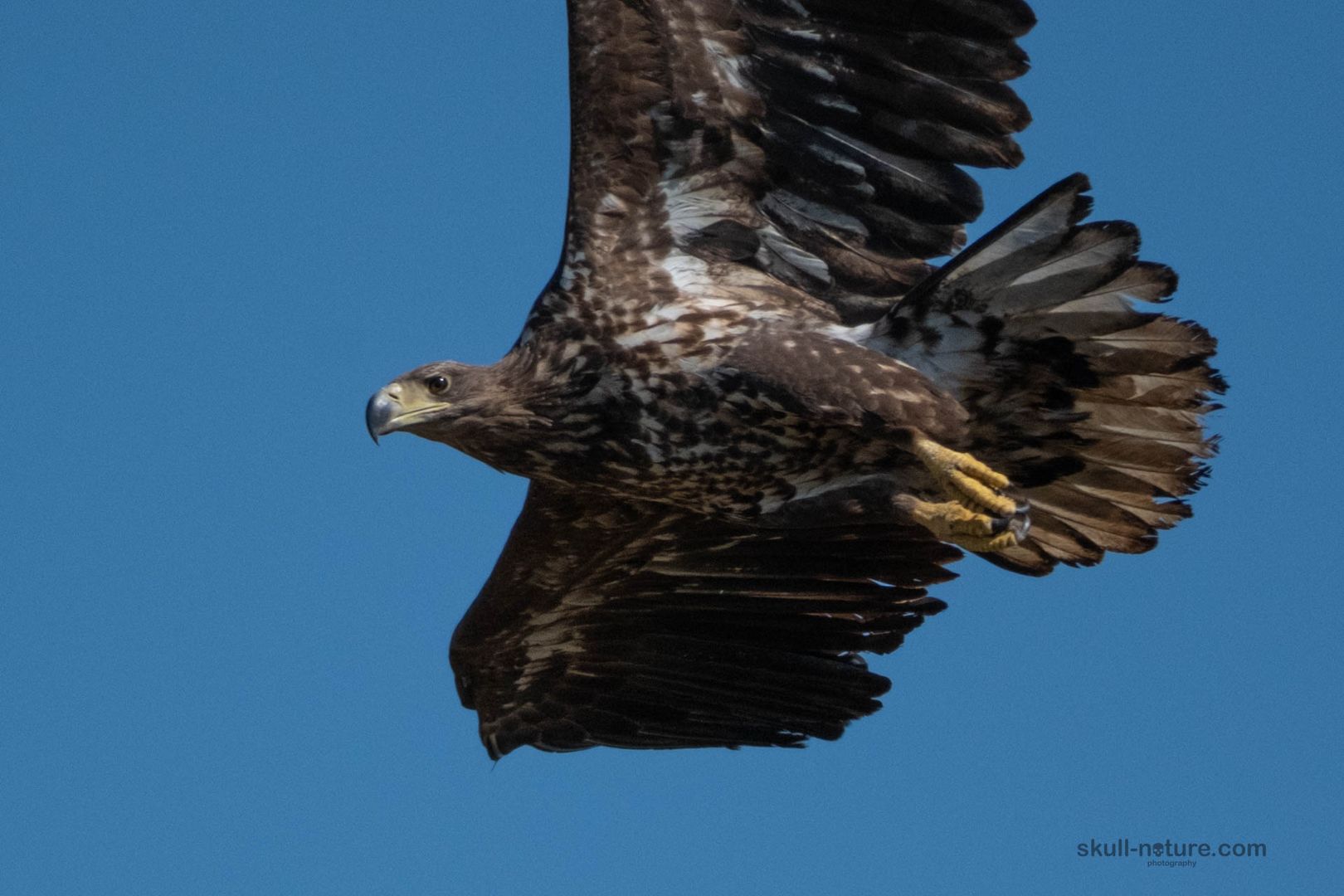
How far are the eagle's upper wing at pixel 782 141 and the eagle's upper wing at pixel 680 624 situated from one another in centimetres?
143

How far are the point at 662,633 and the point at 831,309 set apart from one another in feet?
7.34

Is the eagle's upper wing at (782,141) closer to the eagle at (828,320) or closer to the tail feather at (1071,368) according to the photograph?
the eagle at (828,320)

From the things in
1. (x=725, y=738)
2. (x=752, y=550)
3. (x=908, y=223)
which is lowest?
(x=725, y=738)

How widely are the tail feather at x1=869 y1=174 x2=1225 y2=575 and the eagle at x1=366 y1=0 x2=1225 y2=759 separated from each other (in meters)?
0.01

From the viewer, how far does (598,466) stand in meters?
8.27

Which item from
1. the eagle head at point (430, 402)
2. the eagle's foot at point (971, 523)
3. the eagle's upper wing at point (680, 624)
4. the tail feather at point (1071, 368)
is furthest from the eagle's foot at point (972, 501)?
the eagle head at point (430, 402)

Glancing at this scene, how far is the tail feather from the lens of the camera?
Answer: 7.50 meters

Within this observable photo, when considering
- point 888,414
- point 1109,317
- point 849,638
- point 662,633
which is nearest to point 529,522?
point 662,633

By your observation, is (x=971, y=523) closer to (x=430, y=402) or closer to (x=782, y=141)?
(x=782, y=141)

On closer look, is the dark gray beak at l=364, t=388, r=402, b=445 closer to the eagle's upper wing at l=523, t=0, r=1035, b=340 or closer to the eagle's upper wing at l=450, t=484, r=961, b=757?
the eagle's upper wing at l=523, t=0, r=1035, b=340

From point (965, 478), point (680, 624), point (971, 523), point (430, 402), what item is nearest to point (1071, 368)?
point (965, 478)

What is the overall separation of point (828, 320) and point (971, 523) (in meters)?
1.04

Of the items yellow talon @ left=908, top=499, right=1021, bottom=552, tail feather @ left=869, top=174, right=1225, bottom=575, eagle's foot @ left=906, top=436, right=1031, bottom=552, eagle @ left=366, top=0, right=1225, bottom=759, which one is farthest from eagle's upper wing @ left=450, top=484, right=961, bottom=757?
eagle's foot @ left=906, top=436, right=1031, bottom=552

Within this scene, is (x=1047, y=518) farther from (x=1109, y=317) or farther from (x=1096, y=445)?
(x=1109, y=317)
